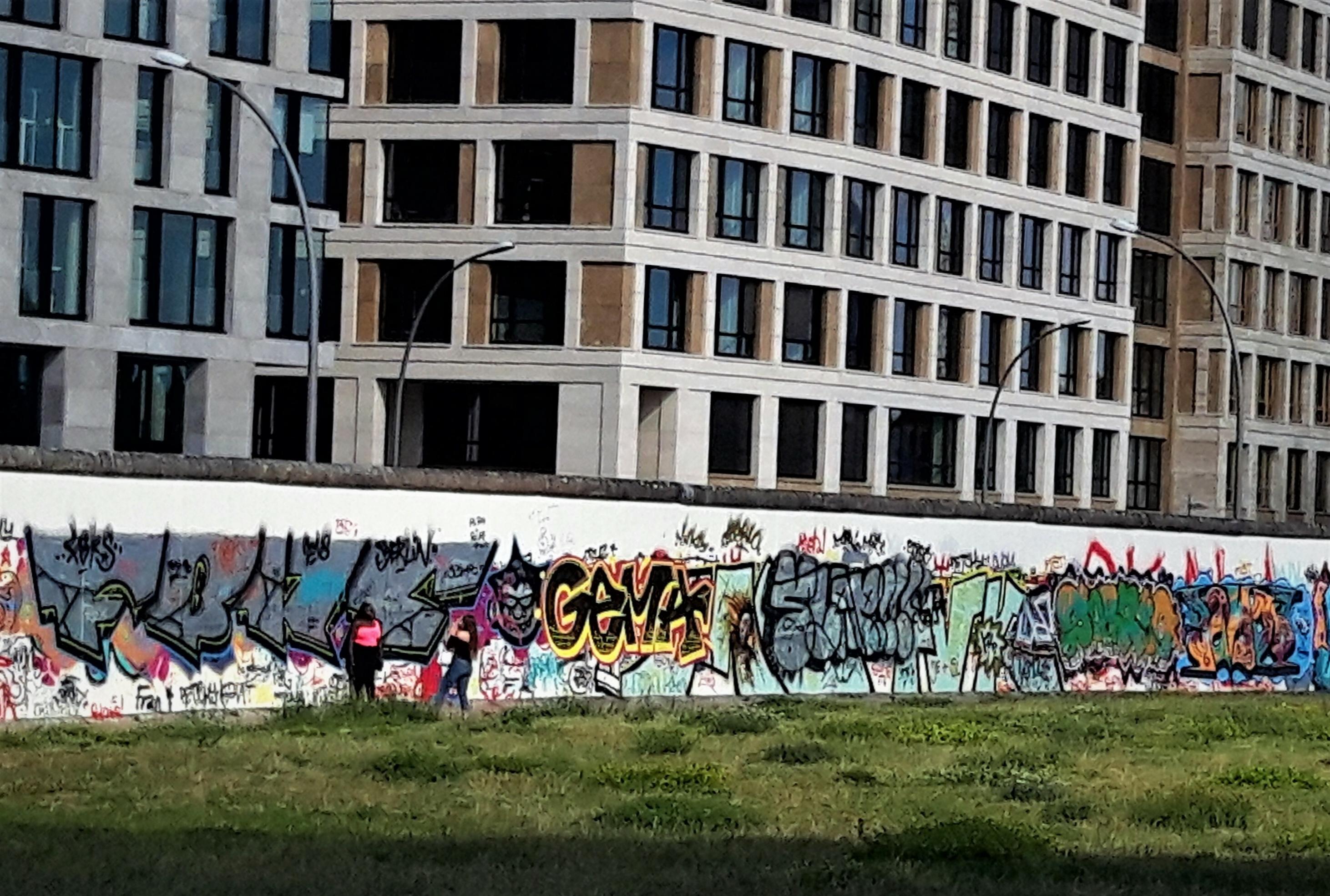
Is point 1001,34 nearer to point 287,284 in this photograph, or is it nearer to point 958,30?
point 958,30

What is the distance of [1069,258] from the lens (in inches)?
3115

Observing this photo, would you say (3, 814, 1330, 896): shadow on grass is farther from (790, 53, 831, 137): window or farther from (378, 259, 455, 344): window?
(790, 53, 831, 137): window

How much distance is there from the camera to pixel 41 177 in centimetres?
5319

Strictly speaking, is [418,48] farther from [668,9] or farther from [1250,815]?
[1250,815]

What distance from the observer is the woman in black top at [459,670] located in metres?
30.2

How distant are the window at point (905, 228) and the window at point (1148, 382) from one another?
16.3 meters

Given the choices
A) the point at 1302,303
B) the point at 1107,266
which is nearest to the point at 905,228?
the point at 1107,266

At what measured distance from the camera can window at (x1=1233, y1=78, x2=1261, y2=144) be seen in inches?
3482

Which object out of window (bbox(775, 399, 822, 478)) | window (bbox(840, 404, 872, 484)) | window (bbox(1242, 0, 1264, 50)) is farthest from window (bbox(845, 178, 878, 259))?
window (bbox(1242, 0, 1264, 50))

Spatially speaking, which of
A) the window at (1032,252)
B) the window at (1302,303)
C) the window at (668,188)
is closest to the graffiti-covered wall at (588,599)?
the window at (668,188)

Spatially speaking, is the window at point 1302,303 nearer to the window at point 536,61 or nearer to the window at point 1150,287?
the window at point 1150,287

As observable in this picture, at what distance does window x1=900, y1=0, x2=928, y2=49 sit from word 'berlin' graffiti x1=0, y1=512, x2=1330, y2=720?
28567 mm

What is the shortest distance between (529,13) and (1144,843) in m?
49.4

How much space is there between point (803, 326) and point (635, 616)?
36758 millimetres
